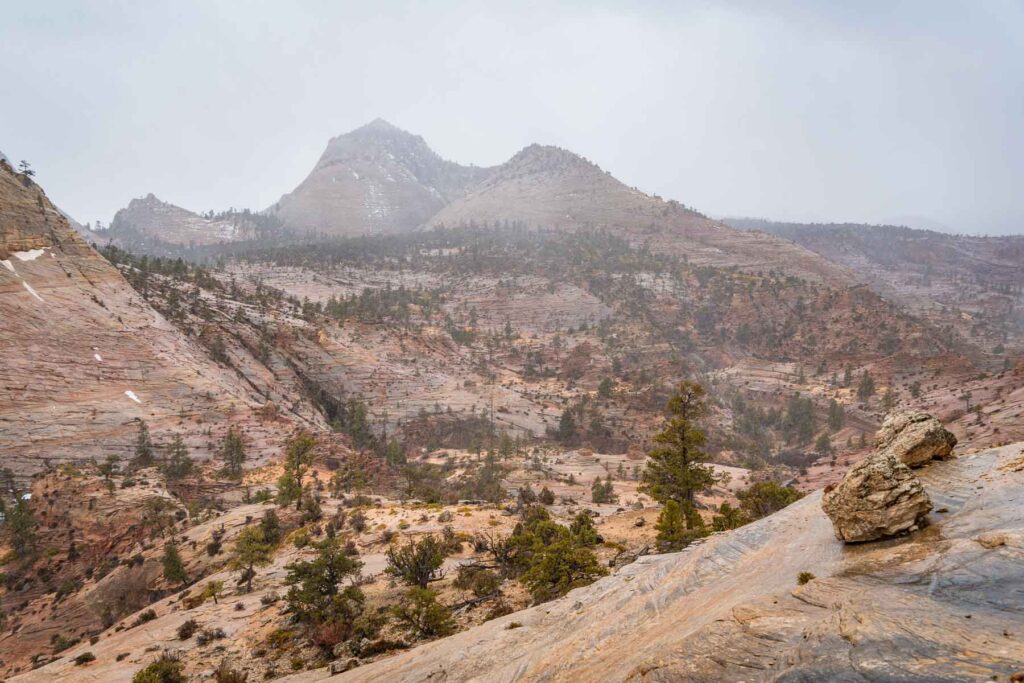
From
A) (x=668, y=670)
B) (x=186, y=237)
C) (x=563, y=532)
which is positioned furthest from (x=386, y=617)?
(x=186, y=237)

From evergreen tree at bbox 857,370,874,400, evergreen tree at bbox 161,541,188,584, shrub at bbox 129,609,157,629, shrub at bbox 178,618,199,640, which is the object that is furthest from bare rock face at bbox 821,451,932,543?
evergreen tree at bbox 857,370,874,400

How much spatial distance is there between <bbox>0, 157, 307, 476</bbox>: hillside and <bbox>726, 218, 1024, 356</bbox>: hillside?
5592 inches

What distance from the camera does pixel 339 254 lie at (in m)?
134

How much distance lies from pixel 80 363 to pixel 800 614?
5517cm

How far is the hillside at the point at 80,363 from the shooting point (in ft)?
123

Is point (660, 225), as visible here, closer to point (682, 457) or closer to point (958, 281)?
point (958, 281)

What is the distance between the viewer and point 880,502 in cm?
897

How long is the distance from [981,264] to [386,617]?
811ft

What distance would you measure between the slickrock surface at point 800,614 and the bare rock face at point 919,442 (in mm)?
425

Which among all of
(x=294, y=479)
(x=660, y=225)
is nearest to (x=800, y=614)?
(x=294, y=479)

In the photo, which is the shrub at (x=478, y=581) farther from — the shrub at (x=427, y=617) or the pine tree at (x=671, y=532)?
the pine tree at (x=671, y=532)

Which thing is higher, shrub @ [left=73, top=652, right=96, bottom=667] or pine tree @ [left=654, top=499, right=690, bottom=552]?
pine tree @ [left=654, top=499, right=690, bottom=552]

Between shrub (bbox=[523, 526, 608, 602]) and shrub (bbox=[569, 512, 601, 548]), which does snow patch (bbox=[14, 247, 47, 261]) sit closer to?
shrub (bbox=[569, 512, 601, 548])

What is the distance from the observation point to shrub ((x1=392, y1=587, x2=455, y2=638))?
16719 mm
